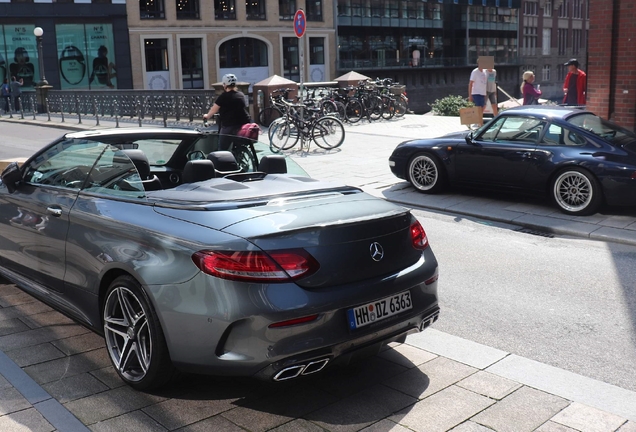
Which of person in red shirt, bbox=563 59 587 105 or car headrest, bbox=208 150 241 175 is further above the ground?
person in red shirt, bbox=563 59 587 105

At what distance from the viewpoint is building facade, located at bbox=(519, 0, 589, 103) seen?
8356 centimetres

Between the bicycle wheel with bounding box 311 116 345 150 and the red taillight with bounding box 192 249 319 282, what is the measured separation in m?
13.5

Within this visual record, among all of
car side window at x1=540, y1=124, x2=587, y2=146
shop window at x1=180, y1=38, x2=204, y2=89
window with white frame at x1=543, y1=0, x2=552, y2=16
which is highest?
window with white frame at x1=543, y1=0, x2=552, y2=16

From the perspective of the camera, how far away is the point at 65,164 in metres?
5.27

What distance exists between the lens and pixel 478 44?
75188 mm

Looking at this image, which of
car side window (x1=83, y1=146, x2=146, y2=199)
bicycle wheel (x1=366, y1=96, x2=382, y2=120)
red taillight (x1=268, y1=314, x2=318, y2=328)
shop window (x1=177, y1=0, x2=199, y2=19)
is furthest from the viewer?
shop window (x1=177, y1=0, x2=199, y2=19)

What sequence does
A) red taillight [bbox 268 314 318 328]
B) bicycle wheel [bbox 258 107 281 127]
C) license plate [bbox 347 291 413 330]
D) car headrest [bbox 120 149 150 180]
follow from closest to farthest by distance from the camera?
red taillight [bbox 268 314 318 328], license plate [bbox 347 291 413 330], car headrest [bbox 120 149 150 180], bicycle wheel [bbox 258 107 281 127]

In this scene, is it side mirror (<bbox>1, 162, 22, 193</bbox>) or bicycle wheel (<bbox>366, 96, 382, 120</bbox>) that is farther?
bicycle wheel (<bbox>366, 96, 382, 120</bbox>)

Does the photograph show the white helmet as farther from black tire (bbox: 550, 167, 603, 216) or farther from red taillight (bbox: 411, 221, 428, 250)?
red taillight (bbox: 411, 221, 428, 250)

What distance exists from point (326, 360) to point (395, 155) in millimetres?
7907

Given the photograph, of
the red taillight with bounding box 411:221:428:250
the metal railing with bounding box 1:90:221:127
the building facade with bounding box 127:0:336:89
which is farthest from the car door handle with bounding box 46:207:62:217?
the building facade with bounding box 127:0:336:89

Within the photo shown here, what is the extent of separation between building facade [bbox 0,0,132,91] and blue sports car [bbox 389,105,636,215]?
38.0 metres

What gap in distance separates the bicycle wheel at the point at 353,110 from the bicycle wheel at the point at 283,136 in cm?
714

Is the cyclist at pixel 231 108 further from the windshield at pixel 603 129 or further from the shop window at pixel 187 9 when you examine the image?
the shop window at pixel 187 9
